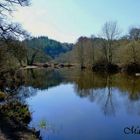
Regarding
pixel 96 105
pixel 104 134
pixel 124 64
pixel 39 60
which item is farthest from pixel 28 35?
pixel 39 60

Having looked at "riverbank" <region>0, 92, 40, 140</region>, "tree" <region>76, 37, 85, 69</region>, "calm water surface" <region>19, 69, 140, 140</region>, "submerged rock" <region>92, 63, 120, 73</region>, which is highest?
"tree" <region>76, 37, 85, 69</region>

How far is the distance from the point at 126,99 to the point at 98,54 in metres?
54.4

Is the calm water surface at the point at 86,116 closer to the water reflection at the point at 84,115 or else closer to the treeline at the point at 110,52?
the water reflection at the point at 84,115

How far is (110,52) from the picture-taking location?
265 feet

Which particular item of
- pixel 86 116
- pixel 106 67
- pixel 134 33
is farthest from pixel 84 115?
pixel 134 33

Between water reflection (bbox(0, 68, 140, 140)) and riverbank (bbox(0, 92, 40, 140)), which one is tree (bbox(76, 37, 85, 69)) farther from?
riverbank (bbox(0, 92, 40, 140))

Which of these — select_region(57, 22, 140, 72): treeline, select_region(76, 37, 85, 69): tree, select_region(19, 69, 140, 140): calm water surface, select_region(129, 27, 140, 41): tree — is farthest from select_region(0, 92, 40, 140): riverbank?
select_region(129, 27, 140, 41): tree

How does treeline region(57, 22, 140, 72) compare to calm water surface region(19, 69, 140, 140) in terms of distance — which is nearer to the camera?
calm water surface region(19, 69, 140, 140)

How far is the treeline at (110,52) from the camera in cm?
7101

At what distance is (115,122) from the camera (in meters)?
20.2

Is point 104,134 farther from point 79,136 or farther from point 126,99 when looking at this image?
point 126,99

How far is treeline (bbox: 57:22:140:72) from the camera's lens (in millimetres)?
71006

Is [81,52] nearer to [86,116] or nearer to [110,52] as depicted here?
[110,52]

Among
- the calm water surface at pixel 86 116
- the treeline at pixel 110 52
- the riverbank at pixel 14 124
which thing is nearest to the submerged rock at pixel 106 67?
the treeline at pixel 110 52
